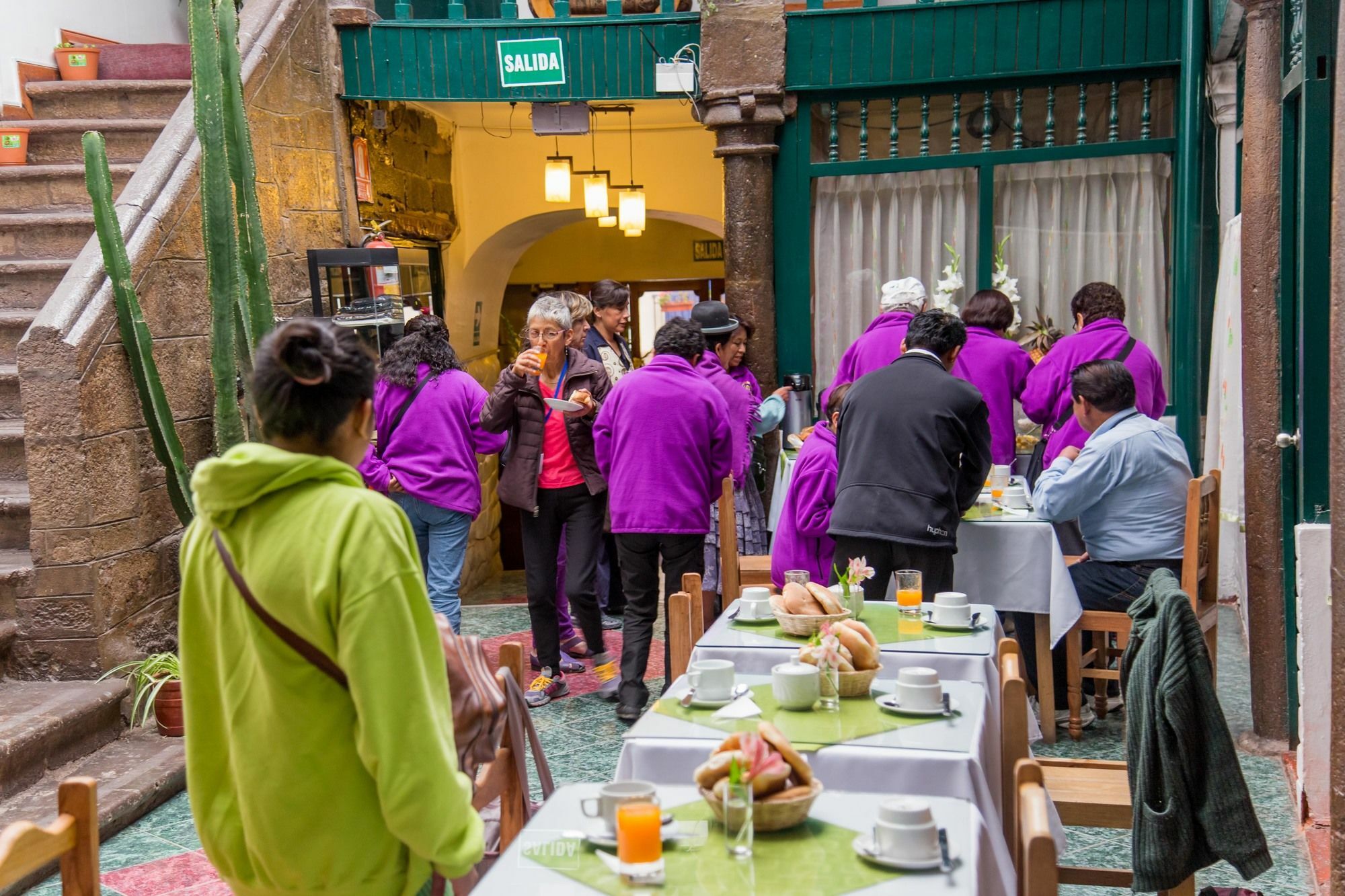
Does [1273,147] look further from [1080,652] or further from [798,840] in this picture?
[798,840]

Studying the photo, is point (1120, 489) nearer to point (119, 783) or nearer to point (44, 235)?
point (119, 783)

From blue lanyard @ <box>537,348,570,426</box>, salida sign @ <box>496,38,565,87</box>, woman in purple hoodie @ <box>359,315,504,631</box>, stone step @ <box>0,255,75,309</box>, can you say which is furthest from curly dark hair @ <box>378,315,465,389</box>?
salida sign @ <box>496,38,565,87</box>

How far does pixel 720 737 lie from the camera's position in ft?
9.09

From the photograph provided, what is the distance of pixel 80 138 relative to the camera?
23.1 ft

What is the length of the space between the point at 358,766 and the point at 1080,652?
3543mm

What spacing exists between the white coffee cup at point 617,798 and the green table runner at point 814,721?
20.7 inches

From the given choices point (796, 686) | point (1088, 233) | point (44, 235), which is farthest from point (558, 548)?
point (1088, 233)

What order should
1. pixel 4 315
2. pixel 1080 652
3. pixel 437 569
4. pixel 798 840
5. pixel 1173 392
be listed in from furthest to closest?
pixel 1173 392, pixel 4 315, pixel 437 569, pixel 1080 652, pixel 798 840

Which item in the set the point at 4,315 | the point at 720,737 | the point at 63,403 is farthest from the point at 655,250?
the point at 720,737

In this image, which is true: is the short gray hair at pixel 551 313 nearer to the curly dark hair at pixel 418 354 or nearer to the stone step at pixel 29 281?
the curly dark hair at pixel 418 354

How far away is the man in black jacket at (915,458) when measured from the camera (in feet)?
14.3

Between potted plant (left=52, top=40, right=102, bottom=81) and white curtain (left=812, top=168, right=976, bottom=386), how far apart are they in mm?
4348

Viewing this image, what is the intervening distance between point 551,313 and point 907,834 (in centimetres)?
356

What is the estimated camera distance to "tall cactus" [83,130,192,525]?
4973 mm
